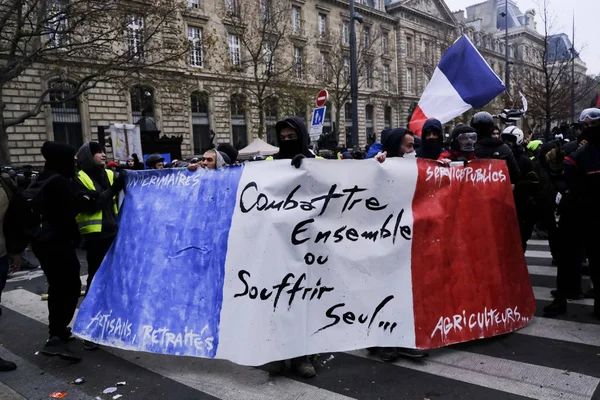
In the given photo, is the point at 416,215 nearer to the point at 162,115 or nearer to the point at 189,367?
the point at 189,367

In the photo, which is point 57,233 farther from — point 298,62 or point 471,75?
point 298,62

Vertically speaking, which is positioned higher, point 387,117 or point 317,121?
point 387,117

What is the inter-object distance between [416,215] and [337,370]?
52.9 inches

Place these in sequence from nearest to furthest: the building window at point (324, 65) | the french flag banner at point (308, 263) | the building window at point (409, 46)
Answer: the french flag banner at point (308, 263) < the building window at point (324, 65) < the building window at point (409, 46)

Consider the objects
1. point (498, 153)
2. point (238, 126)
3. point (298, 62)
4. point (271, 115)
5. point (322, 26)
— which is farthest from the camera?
point (322, 26)

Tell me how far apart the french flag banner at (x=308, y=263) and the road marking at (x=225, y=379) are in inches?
8.4

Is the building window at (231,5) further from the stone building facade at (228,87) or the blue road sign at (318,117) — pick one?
the blue road sign at (318,117)

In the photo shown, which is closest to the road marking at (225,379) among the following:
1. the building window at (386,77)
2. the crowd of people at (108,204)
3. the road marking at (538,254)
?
the crowd of people at (108,204)

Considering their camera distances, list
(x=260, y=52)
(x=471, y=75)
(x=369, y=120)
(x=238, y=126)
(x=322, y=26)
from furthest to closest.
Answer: (x=369, y=120), (x=322, y=26), (x=238, y=126), (x=260, y=52), (x=471, y=75)

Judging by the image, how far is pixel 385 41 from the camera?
155 ft

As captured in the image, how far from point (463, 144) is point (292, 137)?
1620 millimetres

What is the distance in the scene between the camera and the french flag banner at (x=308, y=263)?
330cm

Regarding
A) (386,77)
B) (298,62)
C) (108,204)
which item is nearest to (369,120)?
(386,77)

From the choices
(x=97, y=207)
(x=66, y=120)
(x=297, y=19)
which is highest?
(x=297, y=19)
